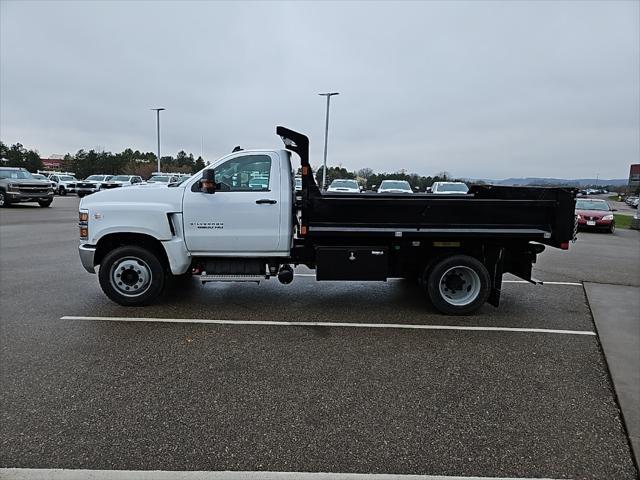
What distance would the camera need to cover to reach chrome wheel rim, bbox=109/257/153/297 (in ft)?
20.0

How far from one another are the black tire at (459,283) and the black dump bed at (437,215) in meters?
0.39

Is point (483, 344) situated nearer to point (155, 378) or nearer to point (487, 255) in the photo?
point (487, 255)

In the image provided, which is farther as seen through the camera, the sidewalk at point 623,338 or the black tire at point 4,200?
the black tire at point 4,200

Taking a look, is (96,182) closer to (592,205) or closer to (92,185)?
(92,185)

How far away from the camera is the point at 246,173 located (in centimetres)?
611

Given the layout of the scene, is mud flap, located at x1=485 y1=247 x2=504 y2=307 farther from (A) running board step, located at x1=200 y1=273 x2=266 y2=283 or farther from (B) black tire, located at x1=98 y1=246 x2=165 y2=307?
(B) black tire, located at x1=98 y1=246 x2=165 y2=307

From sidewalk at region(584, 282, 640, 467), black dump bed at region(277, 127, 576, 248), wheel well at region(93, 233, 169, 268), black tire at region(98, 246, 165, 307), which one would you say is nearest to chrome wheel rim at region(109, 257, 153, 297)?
black tire at region(98, 246, 165, 307)

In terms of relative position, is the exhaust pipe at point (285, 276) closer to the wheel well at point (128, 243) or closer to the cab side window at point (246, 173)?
the cab side window at point (246, 173)

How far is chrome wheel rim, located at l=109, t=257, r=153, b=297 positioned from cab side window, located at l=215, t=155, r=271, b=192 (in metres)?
1.61

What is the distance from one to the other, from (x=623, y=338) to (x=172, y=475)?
5.31 m

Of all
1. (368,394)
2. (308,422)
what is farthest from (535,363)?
(308,422)

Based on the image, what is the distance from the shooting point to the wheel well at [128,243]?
6.17m

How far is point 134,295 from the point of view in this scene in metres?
6.12

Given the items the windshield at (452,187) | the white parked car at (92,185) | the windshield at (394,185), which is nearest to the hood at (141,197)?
the windshield at (394,185)
